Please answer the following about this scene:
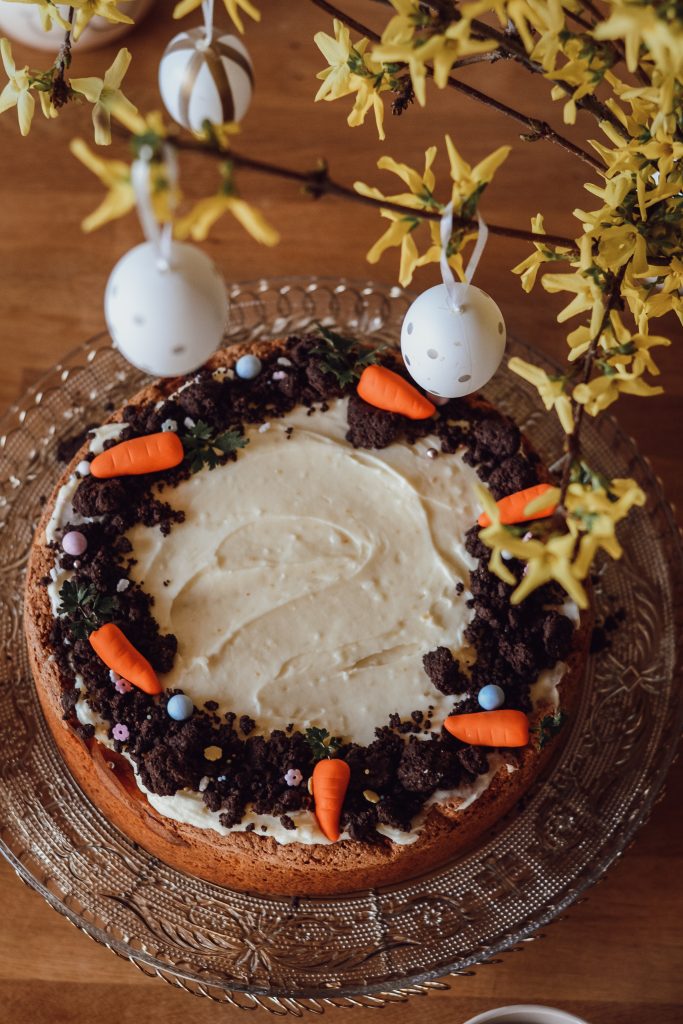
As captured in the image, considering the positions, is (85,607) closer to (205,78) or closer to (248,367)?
A: (248,367)

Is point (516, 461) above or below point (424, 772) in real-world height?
above

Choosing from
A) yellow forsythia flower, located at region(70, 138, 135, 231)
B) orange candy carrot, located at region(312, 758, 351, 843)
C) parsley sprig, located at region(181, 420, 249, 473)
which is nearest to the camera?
yellow forsythia flower, located at region(70, 138, 135, 231)

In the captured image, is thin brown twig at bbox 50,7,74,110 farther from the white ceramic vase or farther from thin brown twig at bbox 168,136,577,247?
the white ceramic vase

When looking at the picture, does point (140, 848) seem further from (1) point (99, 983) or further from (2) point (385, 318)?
(2) point (385, 318)

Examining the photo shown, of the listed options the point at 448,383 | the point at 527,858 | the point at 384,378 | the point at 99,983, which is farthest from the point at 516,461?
the point at 99,983

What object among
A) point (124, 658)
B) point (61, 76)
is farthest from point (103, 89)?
point (124, 658)

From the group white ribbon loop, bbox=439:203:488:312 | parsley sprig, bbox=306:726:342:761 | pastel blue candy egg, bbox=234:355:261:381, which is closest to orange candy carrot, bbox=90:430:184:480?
pastel blue candy egg, bbox=234:355:261:381
